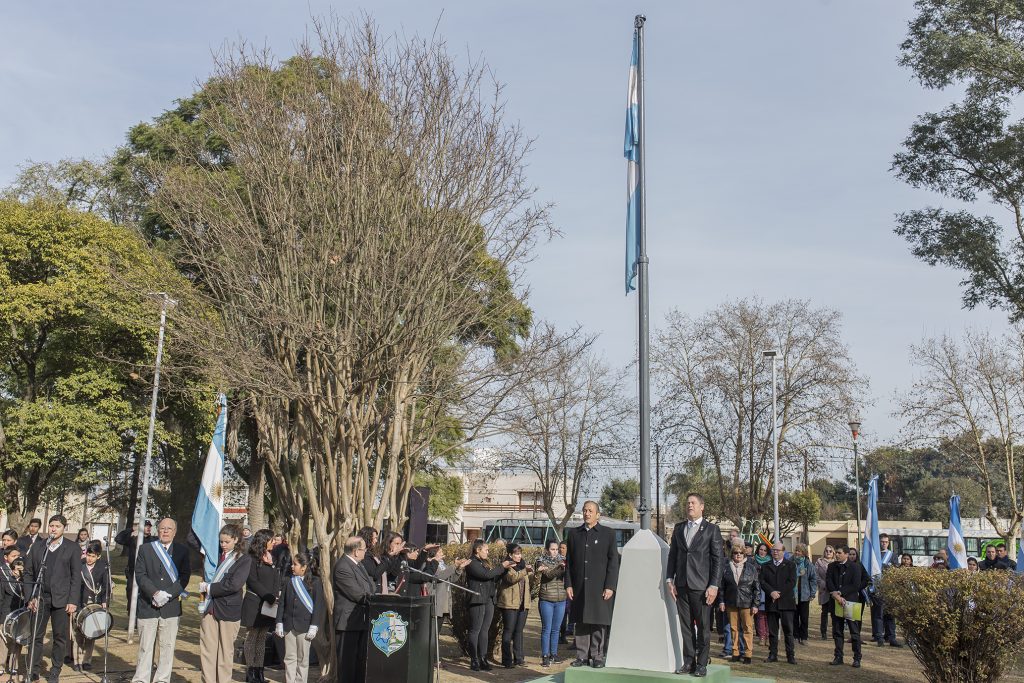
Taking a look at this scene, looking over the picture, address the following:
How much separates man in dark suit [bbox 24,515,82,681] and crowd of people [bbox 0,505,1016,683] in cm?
2

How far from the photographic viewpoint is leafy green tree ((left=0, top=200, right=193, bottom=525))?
90.8 ft

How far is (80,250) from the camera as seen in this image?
93.8 feet

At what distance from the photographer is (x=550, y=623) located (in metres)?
14.7

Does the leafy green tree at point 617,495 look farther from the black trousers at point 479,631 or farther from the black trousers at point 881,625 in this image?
the black trousers at point 479,631

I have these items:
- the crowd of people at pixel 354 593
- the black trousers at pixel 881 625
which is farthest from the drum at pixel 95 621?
the black trousers at pixel 881 625

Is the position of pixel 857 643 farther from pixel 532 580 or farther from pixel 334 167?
pixel 334 167

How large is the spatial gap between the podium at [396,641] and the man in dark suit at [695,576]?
2793 mm

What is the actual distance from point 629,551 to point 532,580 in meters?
6.02

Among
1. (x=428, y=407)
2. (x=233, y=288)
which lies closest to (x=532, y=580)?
(x=428, y=407)

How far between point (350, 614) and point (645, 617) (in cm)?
346

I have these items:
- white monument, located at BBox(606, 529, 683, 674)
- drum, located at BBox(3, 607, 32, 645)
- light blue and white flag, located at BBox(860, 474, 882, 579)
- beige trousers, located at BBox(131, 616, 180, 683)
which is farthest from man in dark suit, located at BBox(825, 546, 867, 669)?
drum, located at BBox(3, 607, 32, 645)

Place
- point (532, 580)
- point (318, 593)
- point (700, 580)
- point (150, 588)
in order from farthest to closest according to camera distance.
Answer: point (532, 580)
point (318, 593)
point (150, 588)
point (700, 580)

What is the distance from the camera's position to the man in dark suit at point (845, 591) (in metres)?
14.7

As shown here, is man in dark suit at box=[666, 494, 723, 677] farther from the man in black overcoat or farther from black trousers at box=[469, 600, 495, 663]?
black trousers at box=[469, 600, 495, 663]
